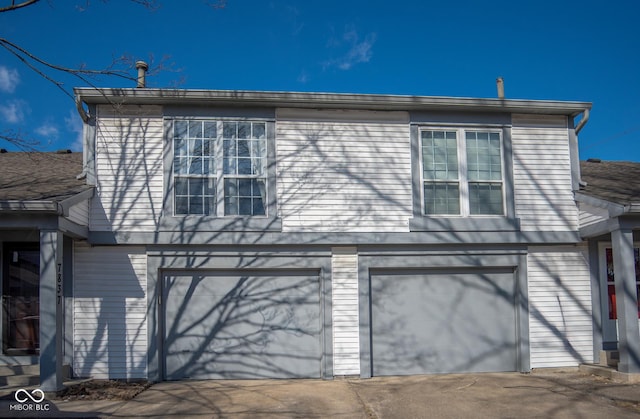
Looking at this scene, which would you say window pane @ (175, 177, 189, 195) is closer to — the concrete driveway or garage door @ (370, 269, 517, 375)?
the concrete driveway

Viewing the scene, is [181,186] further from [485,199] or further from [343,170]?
[485,199]

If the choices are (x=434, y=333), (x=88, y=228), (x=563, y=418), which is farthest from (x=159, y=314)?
(x=563, y=418)

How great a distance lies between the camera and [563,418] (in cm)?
730

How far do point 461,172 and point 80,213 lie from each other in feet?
23.3

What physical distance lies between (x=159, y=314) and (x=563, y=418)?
267 inches

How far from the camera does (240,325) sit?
399 inches

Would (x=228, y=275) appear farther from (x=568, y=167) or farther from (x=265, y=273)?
(x=568, y=167)

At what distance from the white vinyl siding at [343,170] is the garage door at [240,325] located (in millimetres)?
1290

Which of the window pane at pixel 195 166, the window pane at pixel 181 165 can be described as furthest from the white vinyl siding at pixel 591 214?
the window pane at pixel 181 165

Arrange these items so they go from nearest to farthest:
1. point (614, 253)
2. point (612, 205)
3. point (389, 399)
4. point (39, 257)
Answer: point (389, 399), point (612, 205), point (614, 253), point (39, 257)

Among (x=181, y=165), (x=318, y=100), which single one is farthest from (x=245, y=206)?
(x=318, y=100)

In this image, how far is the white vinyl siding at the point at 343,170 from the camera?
1027cm

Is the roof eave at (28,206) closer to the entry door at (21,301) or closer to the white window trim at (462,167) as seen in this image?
the entry door at (21,301)

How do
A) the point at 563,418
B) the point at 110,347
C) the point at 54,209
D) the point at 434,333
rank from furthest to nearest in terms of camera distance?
1. the point at 434,333
2. the point at 110,347
3. the point at 54,209
4. the point at 563,418
